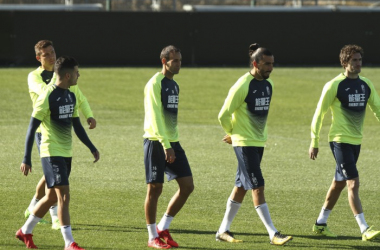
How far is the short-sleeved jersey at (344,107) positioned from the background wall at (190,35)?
935 inches

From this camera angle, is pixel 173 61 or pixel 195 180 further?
pixel 195 180

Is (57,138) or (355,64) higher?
(355,64)

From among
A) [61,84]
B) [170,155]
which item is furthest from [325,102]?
[61,84]

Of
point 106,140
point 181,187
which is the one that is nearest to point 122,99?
point 106,140

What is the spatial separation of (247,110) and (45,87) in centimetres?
258

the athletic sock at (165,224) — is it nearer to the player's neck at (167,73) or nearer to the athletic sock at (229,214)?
the athletic sock at (229,214)

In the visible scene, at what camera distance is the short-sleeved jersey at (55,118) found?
8719 millimetres

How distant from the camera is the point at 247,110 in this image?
9367 millimetres

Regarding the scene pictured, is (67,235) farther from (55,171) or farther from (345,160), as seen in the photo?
(345,160)

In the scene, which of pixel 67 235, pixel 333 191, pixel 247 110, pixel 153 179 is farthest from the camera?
pixel 333 191

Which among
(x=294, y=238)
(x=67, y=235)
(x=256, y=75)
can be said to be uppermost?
(x=256, y=75)

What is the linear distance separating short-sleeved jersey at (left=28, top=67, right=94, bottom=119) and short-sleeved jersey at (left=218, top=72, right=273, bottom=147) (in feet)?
6.07

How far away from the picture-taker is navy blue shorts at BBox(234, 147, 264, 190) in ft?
30.3

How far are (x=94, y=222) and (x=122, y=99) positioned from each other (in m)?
16.1
